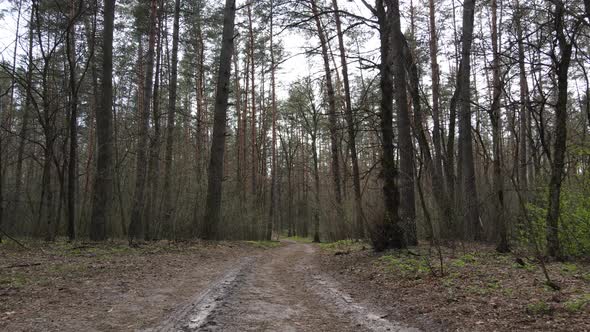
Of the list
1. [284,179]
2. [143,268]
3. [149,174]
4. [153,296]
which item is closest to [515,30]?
[153,296]

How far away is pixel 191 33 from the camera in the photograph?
17.9 m

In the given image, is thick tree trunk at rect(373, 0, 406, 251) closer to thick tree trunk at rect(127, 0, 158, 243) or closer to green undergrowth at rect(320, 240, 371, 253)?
green undergrowth at rect(320, 240, 371, 253)

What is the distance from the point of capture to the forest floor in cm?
389

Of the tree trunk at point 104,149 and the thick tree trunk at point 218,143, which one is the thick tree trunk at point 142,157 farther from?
the thick tree trunk at point 218,143

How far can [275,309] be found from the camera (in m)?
4.66

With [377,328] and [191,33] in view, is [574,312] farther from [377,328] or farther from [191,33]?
[191,33]

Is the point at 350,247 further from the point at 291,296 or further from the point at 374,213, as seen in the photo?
the point at 291,296

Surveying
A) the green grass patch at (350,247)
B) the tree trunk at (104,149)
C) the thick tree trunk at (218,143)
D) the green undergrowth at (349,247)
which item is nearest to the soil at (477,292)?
the green undergrowth at (349,247)

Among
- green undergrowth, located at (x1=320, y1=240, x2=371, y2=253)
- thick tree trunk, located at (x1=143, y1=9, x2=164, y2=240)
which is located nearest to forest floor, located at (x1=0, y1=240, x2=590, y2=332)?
green undergrowth, located at (x1=320, y1=240, x2=371, y2=253)

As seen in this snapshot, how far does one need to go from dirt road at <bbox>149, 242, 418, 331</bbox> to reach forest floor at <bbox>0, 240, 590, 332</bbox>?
0.04ft

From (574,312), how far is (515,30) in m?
5.49

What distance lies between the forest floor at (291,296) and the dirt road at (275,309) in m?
0.01

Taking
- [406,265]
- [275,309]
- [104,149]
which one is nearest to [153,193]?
[104,149]

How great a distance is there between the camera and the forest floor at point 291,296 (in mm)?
3893
